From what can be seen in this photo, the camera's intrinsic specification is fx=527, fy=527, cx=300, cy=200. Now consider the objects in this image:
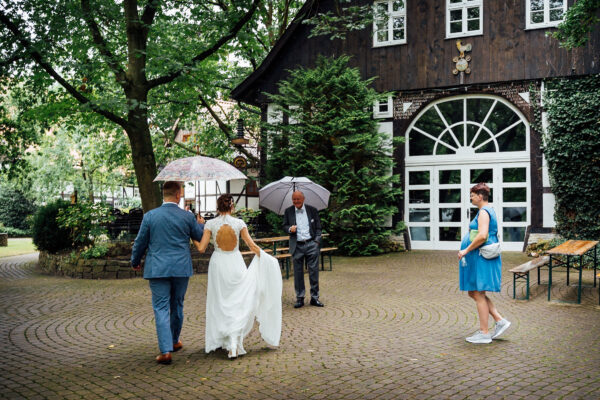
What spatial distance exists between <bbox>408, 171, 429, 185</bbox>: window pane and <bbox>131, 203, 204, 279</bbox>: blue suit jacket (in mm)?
11856

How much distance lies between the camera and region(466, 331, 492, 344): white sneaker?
5.85 metres

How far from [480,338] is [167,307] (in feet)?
11.2

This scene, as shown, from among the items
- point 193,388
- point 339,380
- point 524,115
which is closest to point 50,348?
point 193,388

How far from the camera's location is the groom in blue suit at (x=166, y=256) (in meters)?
5.21

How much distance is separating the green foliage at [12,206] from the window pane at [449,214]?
2802cm

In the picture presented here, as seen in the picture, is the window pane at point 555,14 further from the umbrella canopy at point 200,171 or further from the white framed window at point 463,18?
the umbrella canopy at point 200,171

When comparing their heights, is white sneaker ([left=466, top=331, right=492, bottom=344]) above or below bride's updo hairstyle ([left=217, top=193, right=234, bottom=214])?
below

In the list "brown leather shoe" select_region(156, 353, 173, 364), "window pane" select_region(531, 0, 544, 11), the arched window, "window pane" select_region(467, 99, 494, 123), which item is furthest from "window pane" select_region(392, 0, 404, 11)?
"brown leather shoe" select_region(156, 353, 173, 364)

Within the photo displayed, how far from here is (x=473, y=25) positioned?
1543 cm

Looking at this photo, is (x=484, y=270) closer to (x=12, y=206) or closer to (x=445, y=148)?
(x=445, y=148)

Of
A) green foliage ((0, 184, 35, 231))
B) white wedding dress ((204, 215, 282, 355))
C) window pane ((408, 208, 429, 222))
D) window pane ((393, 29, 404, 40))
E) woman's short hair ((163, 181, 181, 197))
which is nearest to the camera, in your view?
woman's short hair ((163, 181, 181, 197))

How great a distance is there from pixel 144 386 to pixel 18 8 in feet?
33.4

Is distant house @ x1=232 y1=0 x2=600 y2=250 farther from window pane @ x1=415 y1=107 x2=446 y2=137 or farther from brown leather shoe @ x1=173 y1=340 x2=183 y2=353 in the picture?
brown leather shoe @ x1=173 y1=340 x2=183 y2=353

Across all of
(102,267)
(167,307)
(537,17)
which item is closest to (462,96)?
(537,17)
